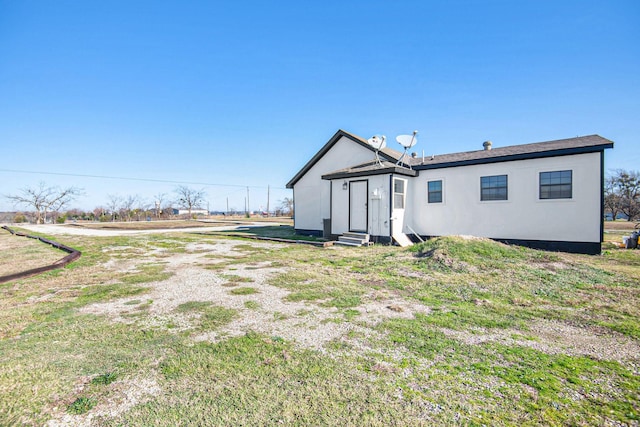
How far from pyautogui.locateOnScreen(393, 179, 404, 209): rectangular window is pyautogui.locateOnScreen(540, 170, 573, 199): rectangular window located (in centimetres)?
492

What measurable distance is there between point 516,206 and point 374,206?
209 inches

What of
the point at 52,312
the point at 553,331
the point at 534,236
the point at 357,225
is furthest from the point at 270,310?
the point at 534,236

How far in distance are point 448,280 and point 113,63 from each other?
19649 mm

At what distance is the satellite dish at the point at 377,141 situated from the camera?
41.6 ft

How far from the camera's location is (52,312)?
414cm

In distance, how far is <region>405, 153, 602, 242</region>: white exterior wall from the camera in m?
9.50

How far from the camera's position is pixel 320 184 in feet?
51.9

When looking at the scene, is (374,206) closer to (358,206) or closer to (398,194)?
(358,206)

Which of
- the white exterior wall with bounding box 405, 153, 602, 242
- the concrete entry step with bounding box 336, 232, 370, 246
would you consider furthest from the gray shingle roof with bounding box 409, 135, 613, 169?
the concrete entry step with bounding box 336, 232, 370, 246

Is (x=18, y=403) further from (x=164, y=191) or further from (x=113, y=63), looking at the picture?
(x=164, y=191)

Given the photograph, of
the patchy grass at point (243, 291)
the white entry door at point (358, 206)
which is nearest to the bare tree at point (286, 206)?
the white entry door at point (358, 206)

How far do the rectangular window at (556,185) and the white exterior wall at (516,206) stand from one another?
14 centimetres

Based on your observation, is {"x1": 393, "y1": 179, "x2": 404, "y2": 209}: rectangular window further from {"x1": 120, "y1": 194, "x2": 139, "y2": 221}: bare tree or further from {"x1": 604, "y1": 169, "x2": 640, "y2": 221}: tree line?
{"x1": 120, "y1": 194, "x2": 139, "y2": 221}: bare tree

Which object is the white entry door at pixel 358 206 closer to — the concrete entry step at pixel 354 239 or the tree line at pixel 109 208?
the concrete entry step at pixel 354 239
